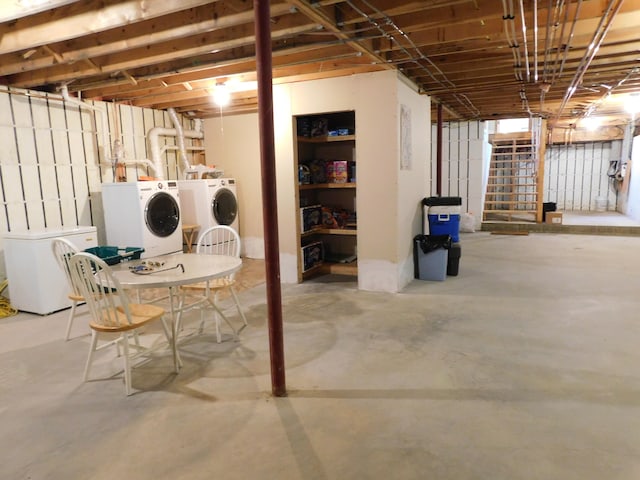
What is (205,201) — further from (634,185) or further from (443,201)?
(634,185)

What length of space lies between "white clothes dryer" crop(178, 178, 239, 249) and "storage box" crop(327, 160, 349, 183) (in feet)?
6.26

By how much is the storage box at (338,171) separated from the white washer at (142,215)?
7.33 ft

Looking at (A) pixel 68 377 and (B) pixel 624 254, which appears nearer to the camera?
(A) pixel 68 377

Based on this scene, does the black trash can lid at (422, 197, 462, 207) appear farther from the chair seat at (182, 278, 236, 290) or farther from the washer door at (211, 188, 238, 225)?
the chair seat at (182, 278, 236, 290)

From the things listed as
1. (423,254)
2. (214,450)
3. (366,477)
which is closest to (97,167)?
(423,254)

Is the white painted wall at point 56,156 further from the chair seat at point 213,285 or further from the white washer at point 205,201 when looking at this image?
the chair seat at point 213,285

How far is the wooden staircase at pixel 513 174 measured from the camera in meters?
9.74

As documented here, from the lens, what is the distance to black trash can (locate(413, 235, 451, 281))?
5363 mm

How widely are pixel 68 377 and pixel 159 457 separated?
1.32 meters

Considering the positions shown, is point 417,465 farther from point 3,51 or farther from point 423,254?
point 3,51

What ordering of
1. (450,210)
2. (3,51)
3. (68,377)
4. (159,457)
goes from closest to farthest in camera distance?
(159,457), (68,377), (3,51), (450,210)

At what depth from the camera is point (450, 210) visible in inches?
220

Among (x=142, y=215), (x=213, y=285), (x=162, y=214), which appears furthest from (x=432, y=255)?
(x=142, y=215)

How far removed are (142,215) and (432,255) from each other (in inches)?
147
